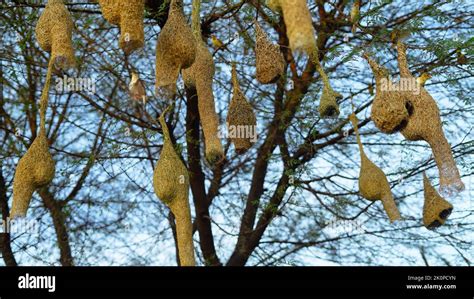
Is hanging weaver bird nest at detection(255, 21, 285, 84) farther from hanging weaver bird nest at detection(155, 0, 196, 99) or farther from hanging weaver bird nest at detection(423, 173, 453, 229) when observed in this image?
hanging weaver bird nest at detection(423, 173, 453, 229)

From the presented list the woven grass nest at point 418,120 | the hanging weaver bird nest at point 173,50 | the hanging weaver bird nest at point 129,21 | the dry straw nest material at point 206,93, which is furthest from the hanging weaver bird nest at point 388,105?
the hanging weaver bird nest at point 129,21

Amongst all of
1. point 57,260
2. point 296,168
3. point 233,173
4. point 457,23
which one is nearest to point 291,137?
point 296,168

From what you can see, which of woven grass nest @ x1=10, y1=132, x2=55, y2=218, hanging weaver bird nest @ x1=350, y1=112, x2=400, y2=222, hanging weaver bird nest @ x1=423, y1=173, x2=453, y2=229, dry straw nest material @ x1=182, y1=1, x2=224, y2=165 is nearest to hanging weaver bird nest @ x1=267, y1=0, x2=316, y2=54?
dry straw nest material @ x1=182, y1=1, x2=224, y2=165

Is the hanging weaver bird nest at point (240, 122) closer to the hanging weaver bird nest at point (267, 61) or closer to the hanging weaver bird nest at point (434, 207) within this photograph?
the hanging weaver bird nest at point (267, 61)

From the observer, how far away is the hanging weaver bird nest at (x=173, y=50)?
3318mm

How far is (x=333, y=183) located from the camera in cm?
622

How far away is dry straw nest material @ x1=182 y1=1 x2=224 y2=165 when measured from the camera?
366 cm

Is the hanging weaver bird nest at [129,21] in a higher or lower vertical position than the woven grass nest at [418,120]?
higher

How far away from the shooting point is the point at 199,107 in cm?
378

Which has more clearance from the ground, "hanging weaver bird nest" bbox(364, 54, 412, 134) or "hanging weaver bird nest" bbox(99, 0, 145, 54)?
"hanging weaver bird nest" bbox(99, 0, 145, 54)

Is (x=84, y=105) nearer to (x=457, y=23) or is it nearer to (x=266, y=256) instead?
(x=266, y=256)

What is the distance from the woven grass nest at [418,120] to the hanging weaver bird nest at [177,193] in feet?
3.53

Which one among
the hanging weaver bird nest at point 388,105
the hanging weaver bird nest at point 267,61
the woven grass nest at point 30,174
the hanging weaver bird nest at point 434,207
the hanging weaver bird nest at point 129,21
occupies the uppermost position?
the hanging weaver bird nest at point 267,61
